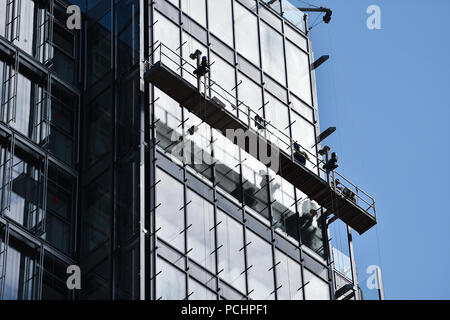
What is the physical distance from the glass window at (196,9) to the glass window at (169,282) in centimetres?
1245

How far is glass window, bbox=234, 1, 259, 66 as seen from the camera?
198 ft

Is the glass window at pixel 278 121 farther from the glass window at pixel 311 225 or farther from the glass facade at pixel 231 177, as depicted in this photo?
the glass window at pixel 311 225

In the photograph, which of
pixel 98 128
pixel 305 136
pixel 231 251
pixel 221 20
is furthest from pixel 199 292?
pixel 221 20

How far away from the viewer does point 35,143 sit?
181ft

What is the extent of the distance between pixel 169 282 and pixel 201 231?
10.4ft

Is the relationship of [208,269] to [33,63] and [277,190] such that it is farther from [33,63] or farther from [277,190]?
[33,63]

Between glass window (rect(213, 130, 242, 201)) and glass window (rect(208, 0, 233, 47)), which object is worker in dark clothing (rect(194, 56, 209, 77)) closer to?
glass window (rect(213, 130, 242, 201))

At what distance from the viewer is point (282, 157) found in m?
57.4

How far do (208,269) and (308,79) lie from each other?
49.6ft

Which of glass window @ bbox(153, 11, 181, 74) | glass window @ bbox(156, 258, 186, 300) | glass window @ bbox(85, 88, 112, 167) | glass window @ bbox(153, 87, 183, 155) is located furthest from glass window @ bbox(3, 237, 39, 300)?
glass window @ bbox(153, 11, 181, 74)

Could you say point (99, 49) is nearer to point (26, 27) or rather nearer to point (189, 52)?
point (26, 27)

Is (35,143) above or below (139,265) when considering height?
above

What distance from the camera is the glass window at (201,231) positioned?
51781mm
